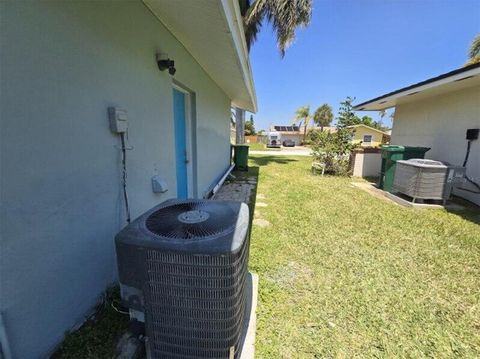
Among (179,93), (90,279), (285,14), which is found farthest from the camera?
(285,14)

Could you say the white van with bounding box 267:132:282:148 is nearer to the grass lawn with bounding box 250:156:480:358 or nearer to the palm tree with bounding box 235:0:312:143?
the palm tree with bounding box 235:0:312:143

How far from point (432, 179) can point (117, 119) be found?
606 cm

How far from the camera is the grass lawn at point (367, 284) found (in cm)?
174

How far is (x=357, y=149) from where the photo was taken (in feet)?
28.2

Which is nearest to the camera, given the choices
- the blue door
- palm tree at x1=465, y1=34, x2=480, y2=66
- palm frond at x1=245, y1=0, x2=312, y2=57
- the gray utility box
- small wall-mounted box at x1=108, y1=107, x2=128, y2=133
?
small wall-mounted box at x1=108, y1=107, x2=128, y2=133

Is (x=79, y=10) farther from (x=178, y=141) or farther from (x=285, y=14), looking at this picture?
(x=285, y=14)

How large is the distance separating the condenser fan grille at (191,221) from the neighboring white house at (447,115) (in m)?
5.60

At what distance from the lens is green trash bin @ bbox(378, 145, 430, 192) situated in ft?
18.6

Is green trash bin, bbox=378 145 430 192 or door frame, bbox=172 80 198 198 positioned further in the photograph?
green trash bin, bbox=378 145 430 192

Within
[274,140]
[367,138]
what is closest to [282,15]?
[274,140]

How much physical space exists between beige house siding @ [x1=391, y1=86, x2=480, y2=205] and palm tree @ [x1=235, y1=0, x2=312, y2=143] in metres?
5.65

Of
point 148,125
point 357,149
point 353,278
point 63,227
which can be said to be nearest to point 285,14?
point 357,149

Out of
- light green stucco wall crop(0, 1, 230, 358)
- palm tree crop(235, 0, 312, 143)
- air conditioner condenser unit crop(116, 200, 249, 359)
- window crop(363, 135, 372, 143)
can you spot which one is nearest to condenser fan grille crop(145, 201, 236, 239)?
air conditioner condenser unit crop(116, 200, 249, 359)

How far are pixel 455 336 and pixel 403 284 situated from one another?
0.63 m
